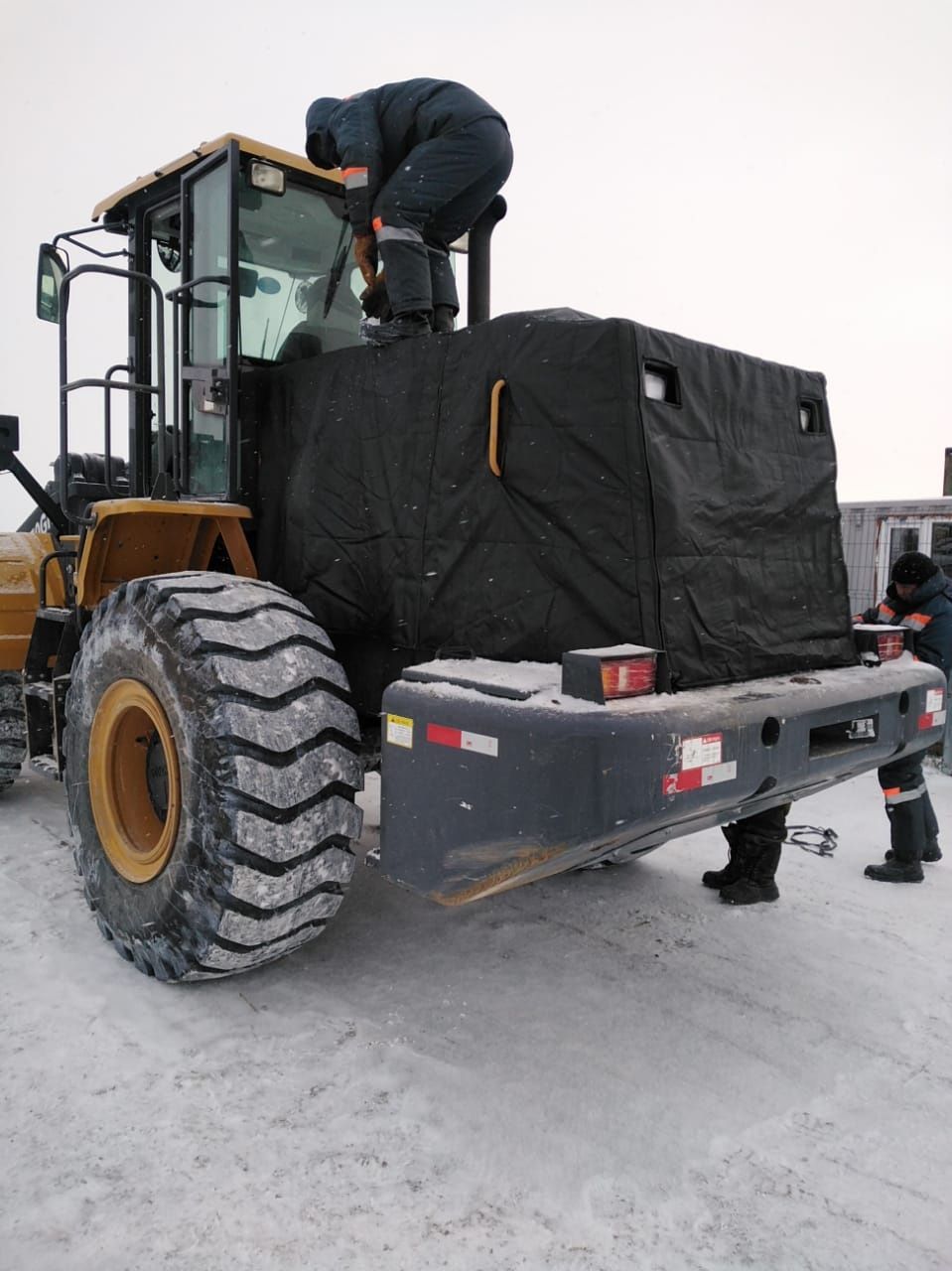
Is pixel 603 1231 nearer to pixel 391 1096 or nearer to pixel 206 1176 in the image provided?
pixel 391 1096

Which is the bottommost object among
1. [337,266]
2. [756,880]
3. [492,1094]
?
[492,1094]

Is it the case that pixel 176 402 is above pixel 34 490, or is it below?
above

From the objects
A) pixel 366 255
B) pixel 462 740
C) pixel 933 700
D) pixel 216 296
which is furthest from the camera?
pixel 216 296

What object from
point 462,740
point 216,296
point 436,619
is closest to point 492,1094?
point 462,740

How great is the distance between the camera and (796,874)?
15.8 ft

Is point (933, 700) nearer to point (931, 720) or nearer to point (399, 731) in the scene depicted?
point (931, 720)

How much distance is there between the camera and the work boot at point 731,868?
14.5 feet

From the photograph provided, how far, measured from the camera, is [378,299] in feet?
13.0

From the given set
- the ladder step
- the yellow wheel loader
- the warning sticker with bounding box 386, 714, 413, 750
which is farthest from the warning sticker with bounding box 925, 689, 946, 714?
the ladder step

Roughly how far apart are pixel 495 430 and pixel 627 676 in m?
0.95

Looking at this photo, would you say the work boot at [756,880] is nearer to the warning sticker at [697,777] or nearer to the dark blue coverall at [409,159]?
the warning sticker at [697,777]

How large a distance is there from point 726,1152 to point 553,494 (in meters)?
1.90

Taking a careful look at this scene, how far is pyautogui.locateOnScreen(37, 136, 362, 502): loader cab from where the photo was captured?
4.02m

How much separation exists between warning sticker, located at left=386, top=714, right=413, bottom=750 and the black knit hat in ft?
11.8
